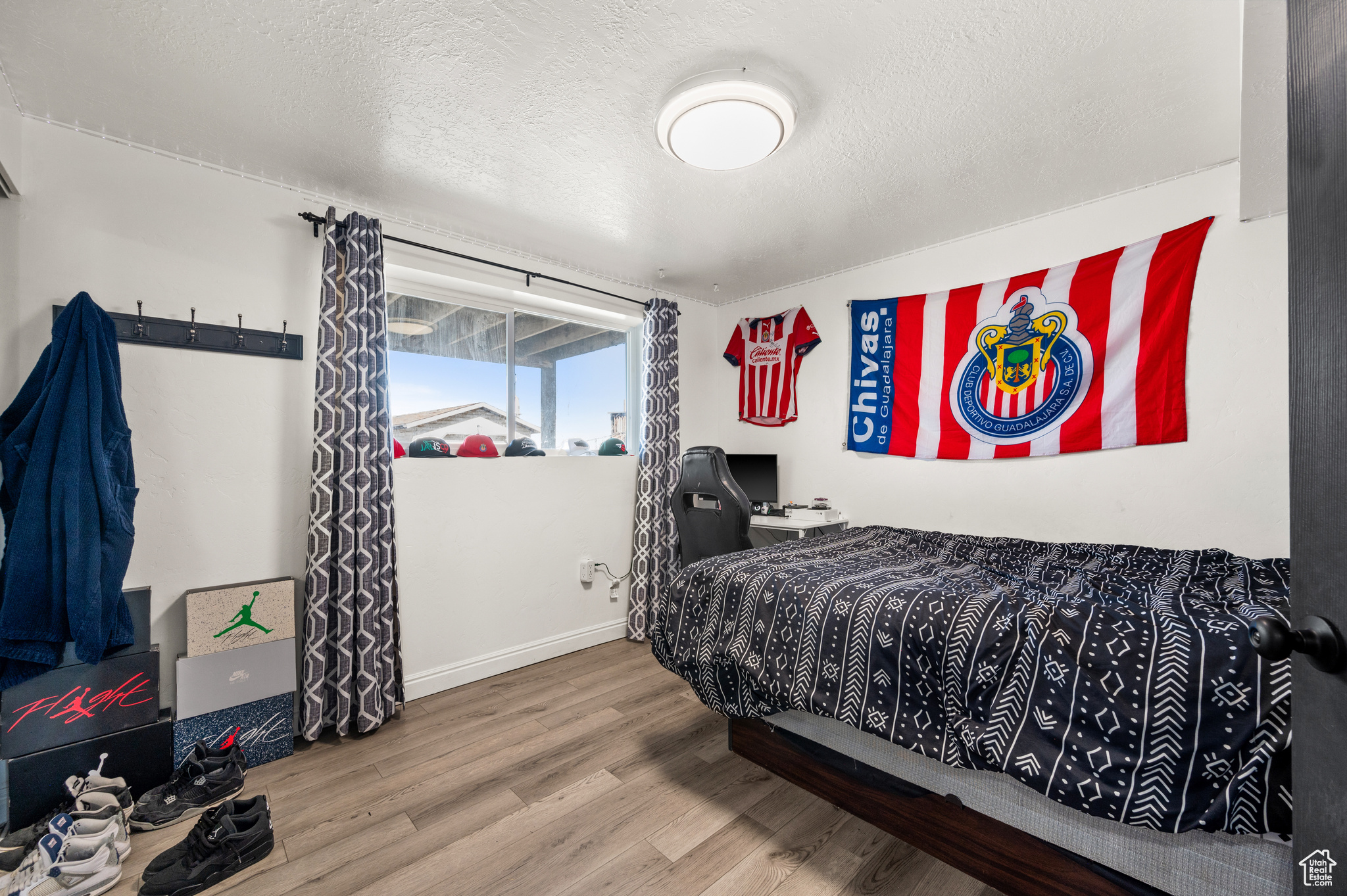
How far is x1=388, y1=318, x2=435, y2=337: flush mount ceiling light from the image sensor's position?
3.02 metres

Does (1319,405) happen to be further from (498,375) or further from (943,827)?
(498,375)

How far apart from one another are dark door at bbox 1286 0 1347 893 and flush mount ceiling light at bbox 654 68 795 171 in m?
1.41

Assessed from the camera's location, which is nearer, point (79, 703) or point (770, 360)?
point (79, 703)

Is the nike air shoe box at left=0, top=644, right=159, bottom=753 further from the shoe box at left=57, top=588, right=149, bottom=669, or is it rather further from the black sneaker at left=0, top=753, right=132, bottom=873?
the black sneaker at left=0, top=753, right=132, bottom=873

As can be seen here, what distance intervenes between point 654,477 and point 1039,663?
8.62ft

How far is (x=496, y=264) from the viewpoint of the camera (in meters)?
3.13

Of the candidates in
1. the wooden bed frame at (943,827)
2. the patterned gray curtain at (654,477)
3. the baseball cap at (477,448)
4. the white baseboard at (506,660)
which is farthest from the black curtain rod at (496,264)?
the wooden bed frame at (943,827)

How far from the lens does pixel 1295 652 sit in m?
0.65

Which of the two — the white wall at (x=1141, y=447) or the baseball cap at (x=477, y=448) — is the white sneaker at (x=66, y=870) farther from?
the white wall at (x=1141, y=447)

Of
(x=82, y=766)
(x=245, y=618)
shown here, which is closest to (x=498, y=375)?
(x=245, y=618)

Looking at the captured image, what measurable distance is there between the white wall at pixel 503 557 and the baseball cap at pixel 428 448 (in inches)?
1.8

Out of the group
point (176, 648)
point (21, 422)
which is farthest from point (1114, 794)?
point (21, 422)

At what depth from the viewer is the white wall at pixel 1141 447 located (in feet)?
7.34

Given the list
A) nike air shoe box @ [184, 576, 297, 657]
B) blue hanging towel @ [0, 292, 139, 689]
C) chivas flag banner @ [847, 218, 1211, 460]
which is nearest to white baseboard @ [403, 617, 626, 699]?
nike air shoe box @ [184, 576, 297, 657]
